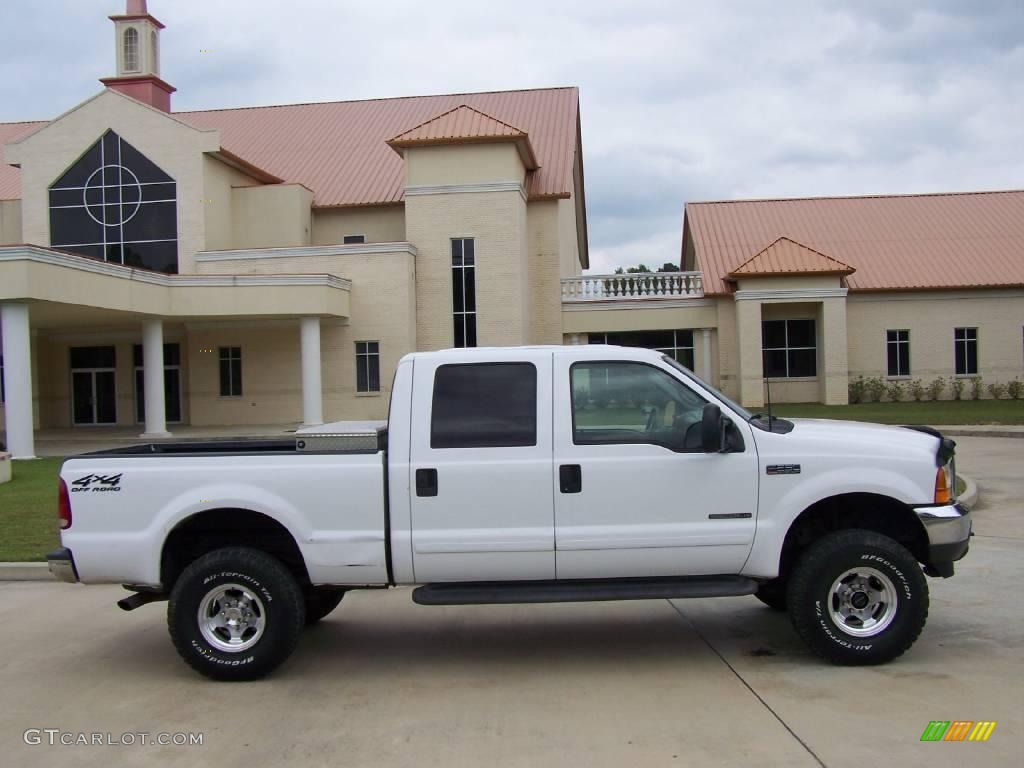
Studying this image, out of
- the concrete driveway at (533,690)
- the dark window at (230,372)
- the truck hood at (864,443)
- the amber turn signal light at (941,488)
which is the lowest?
the concrete driveway at (533,690)

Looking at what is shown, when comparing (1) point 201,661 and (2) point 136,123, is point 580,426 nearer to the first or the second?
(1) point 201,661

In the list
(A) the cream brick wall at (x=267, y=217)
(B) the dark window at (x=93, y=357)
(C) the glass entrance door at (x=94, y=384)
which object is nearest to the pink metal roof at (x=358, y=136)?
(A) the cream brick wall at (x=267, y=217)

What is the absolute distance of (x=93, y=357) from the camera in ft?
116

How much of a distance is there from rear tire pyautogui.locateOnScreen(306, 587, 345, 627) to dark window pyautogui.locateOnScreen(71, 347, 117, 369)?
29.9 metres

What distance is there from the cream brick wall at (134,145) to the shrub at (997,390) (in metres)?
27.8

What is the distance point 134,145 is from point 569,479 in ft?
99.3

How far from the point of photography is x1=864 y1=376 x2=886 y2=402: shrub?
35031mm

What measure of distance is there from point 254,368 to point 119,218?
6710 mm

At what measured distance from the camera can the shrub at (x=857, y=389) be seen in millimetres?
35156

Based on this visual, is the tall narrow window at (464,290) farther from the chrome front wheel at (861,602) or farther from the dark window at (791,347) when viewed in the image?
the chrome front wheel at (861,602)

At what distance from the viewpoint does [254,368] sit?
33125 mm

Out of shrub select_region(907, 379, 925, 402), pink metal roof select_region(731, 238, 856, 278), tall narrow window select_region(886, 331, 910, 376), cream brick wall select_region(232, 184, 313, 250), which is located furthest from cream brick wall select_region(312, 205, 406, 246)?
shrub select_region(907, 379, 925, 402)

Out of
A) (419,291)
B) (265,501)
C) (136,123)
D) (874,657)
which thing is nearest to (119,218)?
(136,123)

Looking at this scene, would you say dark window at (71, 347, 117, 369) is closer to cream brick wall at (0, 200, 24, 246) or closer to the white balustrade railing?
cream brick wall at (0, 200, 24, 246)
